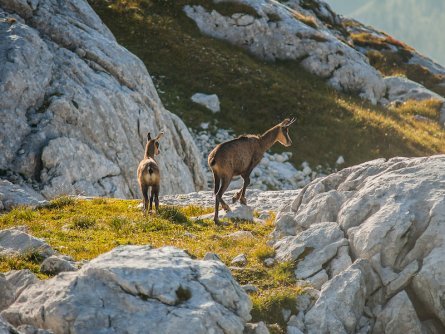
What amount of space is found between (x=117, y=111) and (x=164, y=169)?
358 cm

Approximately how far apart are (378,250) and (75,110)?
1729 cm

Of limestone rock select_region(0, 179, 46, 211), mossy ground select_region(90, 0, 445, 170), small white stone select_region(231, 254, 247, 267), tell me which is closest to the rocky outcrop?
limestone rock select_region(0, 179, 46, 211)

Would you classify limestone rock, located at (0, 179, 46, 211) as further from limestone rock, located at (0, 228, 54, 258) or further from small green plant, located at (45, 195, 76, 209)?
limestone rock, located at (0, 228, 54, 258)

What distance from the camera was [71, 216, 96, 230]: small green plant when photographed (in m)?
18.3

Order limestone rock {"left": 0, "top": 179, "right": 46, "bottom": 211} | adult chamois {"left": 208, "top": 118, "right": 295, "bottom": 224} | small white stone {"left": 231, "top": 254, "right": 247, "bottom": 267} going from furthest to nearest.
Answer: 1. limestone rock {"left": 0, "top": 179, "right": 46, "bottom": 211}
2. adult chamois {"left": 208, "top": 118, "right": 295, "bottom": 224}
3. small white stone {"left": 231, "top": 254, "right": 247, "bottom": 267}

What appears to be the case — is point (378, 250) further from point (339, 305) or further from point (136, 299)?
point (136, 299)

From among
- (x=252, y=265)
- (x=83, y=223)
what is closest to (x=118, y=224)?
(x=83, y=223)

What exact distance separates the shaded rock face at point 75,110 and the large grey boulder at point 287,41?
18.6 m

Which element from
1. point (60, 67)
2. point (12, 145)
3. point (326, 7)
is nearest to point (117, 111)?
point (60, 67)

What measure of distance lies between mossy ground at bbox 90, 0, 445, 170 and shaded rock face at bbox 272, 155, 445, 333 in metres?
23.9

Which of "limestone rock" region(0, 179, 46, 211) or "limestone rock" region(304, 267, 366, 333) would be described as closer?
"limestone rock" region(304, 267, 366, 333)

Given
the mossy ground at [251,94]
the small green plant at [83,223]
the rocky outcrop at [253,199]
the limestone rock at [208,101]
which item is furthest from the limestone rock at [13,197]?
the limestone rock at [208,101]

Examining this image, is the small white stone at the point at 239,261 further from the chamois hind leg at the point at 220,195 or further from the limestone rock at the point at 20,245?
the limestone rock at the point at 20,245

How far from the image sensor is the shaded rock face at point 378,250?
43.0 feet
